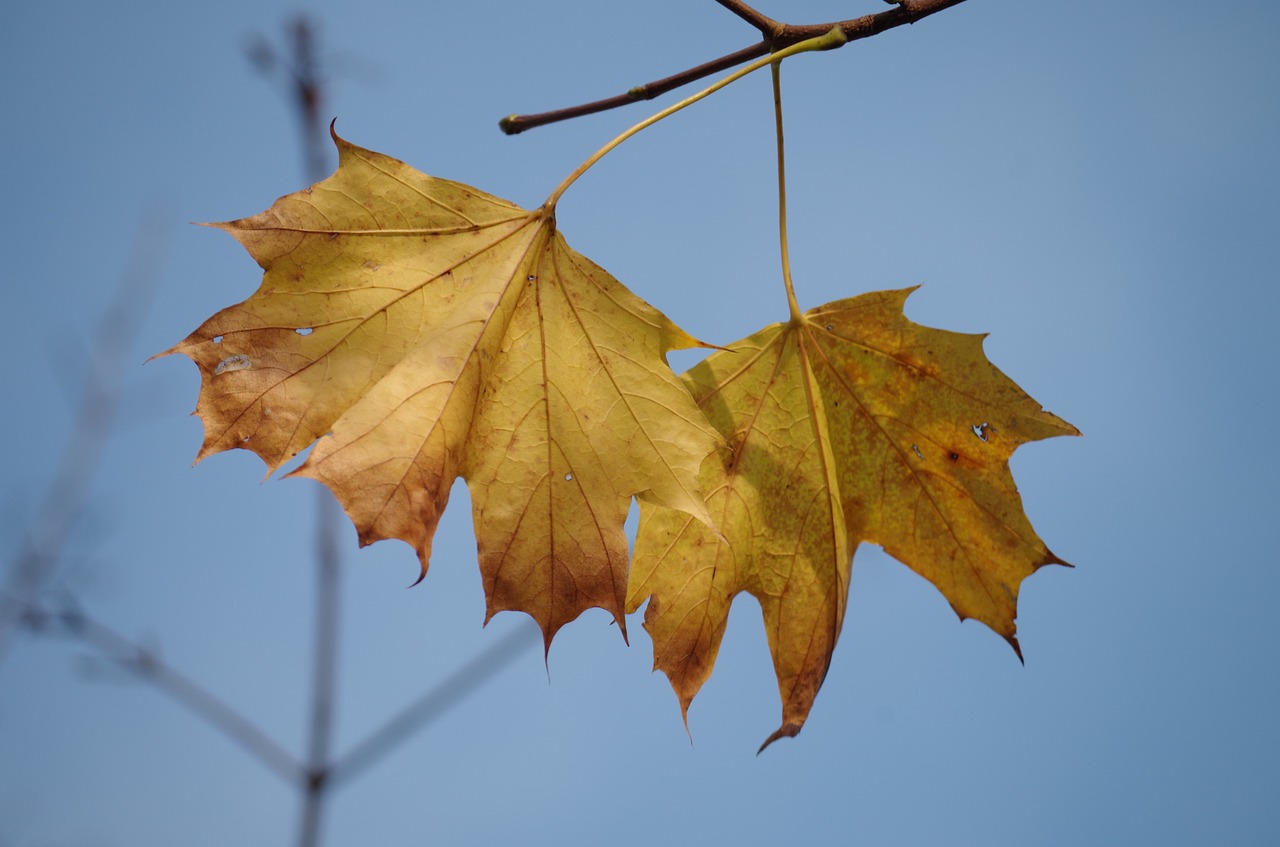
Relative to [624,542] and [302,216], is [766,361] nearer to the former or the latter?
[624,542]

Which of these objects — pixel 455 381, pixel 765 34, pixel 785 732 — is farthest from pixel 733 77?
pixel 785 732

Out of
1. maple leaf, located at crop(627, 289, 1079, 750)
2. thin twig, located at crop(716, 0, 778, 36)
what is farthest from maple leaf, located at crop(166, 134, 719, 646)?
thin twig, located at crop(716, 0, 778, 36)

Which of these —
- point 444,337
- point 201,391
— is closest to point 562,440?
point 444,337

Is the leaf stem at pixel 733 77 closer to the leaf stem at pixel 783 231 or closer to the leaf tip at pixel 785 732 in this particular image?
the leaf stem at pixel 783 231

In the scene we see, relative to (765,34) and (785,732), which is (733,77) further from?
(785,732)

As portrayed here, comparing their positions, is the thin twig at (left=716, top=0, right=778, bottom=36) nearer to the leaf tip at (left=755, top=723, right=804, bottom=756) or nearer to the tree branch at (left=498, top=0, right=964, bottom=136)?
the tree branch at (left=498, top=0, right=964, bottom=136)

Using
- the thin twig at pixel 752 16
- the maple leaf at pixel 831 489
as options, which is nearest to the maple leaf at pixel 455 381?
the maple leaf at pixel 831 489
